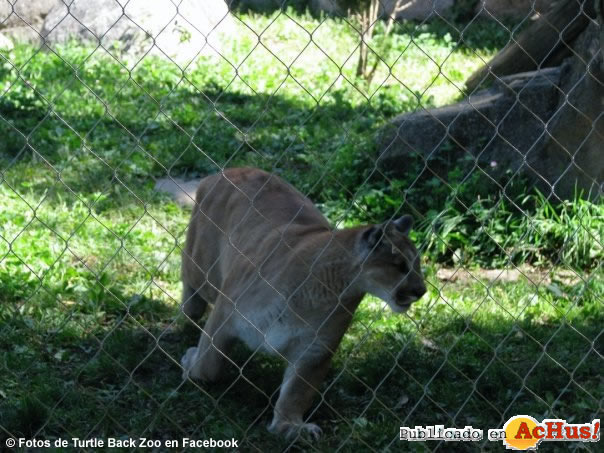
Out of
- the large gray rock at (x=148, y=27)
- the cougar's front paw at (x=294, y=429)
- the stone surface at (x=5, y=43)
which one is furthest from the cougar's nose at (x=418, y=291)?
the stone surface at (x=5, y=43)

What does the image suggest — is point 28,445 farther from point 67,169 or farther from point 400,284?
point 67,169

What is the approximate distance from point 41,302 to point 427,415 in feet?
7.61

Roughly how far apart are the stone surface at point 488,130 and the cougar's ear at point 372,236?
2.68 m

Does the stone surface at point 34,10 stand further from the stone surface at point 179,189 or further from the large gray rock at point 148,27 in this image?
the stone surface at point 179,189

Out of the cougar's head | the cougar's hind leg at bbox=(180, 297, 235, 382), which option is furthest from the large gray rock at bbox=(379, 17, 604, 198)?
the cougar's hind leg at bbox=(180, 297, 235, 382)

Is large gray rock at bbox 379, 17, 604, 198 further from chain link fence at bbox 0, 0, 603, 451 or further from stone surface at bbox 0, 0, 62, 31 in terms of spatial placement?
stone surface at bbox 0, 0, 62, 31

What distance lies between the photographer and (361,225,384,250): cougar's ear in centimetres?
411

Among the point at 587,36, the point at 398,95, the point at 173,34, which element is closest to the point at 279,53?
the point at 173,34

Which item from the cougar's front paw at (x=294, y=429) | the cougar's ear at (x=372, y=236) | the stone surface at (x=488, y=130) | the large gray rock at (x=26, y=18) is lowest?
the cougar's front paw at (x=294, y=429)

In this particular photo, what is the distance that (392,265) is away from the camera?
417 centimetres

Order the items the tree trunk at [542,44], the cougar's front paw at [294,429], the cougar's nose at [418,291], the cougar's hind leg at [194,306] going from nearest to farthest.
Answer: the cougar's front paw at [294,429]
the cougar's nose at [418,291]
the cougar's hind leg at [194,306]
the tree trunk at [542,44]

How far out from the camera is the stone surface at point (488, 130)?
21.9 feet

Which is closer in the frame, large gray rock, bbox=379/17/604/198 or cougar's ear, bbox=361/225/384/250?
cougar's ear, bbox=361/225/384/250

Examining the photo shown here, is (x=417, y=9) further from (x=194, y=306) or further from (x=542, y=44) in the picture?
(x=194, y=306)
